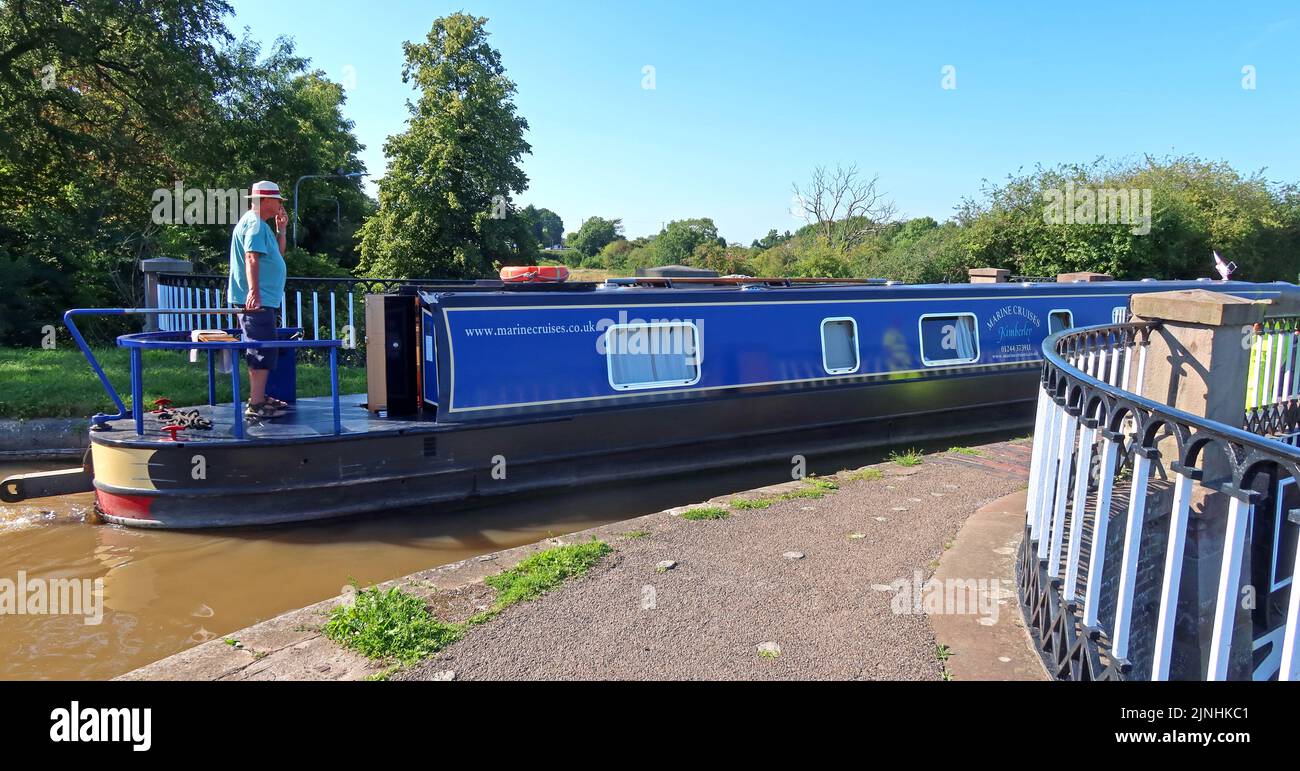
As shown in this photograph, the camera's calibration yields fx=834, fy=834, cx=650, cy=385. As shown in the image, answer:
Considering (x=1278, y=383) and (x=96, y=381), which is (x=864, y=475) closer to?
(x=1278, y=383)

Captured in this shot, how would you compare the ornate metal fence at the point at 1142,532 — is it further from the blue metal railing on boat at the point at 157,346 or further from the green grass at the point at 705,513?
the blue metal railing on boat at the point at 157,346

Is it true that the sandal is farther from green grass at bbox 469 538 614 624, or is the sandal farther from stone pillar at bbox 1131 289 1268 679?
stone pillar at bbox 1131 289 1268 679

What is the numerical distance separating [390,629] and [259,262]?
13.1 ft

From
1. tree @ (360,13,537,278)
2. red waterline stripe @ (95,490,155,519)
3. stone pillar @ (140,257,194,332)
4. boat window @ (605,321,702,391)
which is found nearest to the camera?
red waterline stripe @ (95,490,155,519)

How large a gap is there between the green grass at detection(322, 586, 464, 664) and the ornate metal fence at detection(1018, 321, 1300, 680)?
254cm

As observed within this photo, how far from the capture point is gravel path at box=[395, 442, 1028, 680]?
3365 mm

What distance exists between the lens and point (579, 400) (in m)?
7.89

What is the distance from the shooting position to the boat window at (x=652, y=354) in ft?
26.8

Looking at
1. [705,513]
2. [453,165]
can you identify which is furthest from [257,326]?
[453,165]

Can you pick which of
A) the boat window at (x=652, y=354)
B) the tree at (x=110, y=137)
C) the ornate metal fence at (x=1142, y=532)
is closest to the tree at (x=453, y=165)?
the tree at (x=110, y=137)

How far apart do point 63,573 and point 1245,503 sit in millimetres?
A: 6616

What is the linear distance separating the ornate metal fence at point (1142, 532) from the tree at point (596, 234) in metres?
52.9

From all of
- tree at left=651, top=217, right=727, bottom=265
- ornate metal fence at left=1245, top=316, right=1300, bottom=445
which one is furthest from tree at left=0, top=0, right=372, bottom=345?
tree at left=651, top=217, right=727, bottom=265

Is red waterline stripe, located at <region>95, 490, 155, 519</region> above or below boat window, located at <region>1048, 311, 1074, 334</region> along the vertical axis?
below
